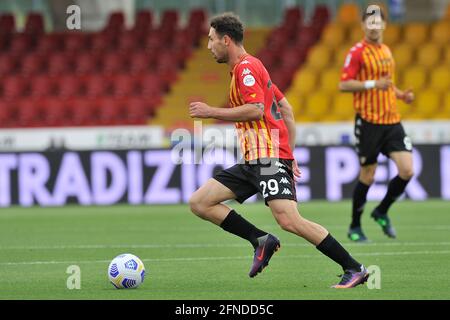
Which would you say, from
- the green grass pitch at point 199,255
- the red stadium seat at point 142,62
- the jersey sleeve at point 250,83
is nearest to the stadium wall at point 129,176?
the green grass pitch at point 199,255

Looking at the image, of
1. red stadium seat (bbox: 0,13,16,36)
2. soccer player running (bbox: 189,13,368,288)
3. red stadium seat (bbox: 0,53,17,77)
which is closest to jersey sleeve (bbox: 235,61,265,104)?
soccer player running (bbox: 189,13,368,288)

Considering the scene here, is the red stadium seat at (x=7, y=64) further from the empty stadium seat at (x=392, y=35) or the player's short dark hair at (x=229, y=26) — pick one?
the player's short dark hair at (x=229, y=26)

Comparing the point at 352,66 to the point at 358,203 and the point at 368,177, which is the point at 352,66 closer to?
the point at 368,177

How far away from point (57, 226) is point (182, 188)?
13.5 ft

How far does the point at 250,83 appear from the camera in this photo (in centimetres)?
780

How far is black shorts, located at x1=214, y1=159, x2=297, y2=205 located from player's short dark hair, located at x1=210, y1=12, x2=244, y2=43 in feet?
2.98

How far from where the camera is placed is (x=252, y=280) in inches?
333

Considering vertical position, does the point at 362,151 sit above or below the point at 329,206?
above

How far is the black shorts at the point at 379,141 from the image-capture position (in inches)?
454

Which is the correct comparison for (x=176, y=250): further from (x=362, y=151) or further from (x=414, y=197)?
(x=414, y=197)

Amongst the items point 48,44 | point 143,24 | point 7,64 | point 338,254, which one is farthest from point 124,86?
point 338,254

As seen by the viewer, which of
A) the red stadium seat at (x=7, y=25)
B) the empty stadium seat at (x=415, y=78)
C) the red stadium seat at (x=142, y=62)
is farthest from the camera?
the red stadium seat at (x=7, y=25)

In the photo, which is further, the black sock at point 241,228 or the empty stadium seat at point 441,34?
the empty stadium seat at point 441,34

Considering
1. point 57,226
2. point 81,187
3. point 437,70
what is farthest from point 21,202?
point 437,70
